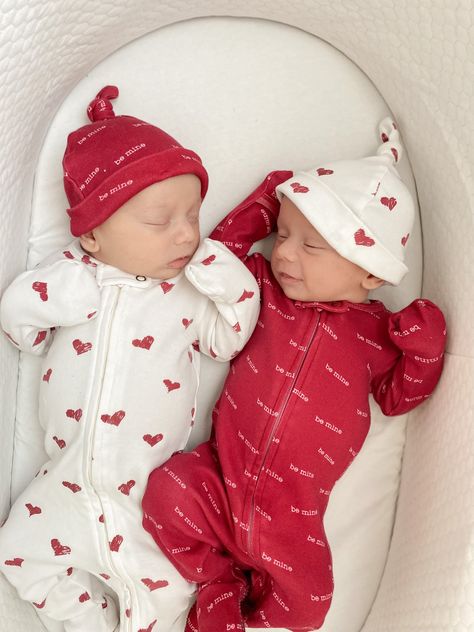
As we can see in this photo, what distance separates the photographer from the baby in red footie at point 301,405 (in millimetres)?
1290

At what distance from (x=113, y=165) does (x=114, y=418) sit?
46 centimetres

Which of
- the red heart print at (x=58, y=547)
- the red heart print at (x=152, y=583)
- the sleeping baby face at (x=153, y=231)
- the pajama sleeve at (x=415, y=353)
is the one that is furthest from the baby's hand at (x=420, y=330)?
the red heart print at (x=58, y=547)

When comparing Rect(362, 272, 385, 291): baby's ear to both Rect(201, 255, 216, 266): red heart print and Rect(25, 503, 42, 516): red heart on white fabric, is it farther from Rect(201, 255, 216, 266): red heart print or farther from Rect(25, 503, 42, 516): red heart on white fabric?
Rect(25, 503, 42, 516): red heart on white fabric

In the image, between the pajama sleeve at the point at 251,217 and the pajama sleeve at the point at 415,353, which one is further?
the pajama sleeve at the point at 251,217

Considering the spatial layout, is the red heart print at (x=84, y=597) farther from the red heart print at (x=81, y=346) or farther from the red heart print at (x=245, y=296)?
the red heart print at (x=245, y=296)

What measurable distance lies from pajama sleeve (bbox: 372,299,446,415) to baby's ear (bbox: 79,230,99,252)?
1.90ft

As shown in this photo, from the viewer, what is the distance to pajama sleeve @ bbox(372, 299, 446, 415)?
4.29 feet

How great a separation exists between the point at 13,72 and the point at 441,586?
1137 millimetres

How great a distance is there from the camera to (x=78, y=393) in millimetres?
1307

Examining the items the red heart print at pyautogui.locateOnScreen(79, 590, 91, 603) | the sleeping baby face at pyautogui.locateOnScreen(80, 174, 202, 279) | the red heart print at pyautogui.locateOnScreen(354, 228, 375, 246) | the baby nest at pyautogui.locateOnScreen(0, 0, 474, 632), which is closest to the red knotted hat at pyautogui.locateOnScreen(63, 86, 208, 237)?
the sleeping baby face at pyautogui.locateOnScreen(80, 174, 202, 279)

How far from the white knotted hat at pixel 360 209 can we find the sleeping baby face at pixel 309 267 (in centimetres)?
4

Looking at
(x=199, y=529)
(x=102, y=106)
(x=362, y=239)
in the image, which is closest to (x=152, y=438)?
(x=199, y=529)

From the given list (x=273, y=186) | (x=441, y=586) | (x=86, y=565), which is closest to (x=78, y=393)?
(x=86, y=565)

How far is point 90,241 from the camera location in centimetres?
130
